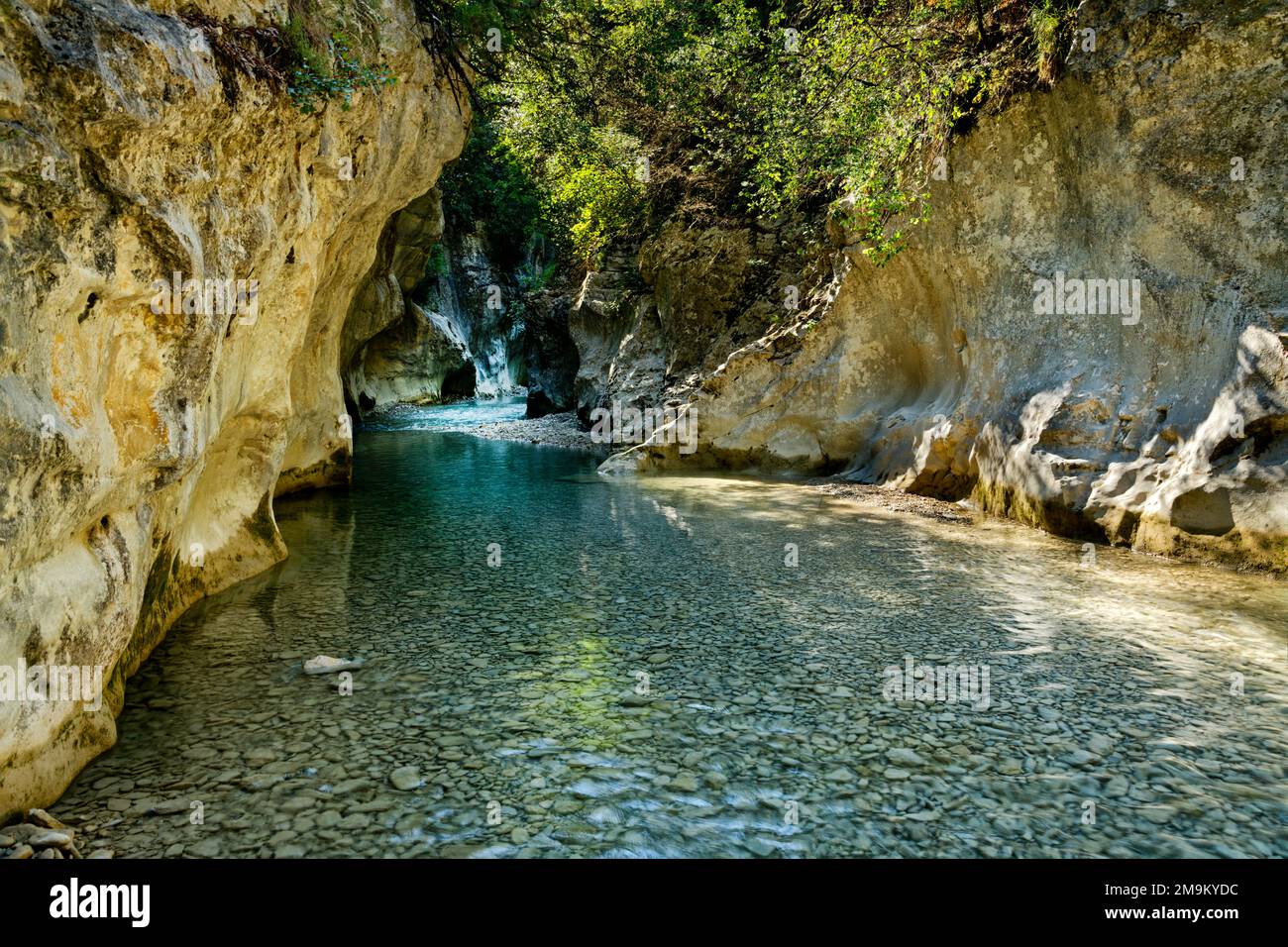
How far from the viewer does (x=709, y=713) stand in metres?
5.69

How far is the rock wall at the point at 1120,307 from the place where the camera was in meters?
9.12

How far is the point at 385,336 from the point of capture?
36938mm

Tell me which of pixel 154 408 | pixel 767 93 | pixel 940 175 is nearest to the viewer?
pixel 154 408

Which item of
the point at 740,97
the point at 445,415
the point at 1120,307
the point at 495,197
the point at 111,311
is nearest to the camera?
the point at 111,311

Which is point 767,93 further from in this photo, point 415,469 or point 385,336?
point 385,336

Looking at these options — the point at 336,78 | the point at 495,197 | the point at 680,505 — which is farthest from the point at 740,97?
the point at 495,197

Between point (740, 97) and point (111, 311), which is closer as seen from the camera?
point (111, 311)

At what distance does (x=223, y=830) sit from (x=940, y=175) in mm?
13307

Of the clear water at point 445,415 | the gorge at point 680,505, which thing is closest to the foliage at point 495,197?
the clear water at point 445,415

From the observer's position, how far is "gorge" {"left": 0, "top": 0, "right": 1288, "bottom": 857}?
4336 mm

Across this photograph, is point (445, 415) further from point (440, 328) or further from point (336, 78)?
point (336, 78)

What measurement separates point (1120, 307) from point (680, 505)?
23.7ft

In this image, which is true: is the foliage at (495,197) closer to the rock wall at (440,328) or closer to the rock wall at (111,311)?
the rock wall at (440,328)
